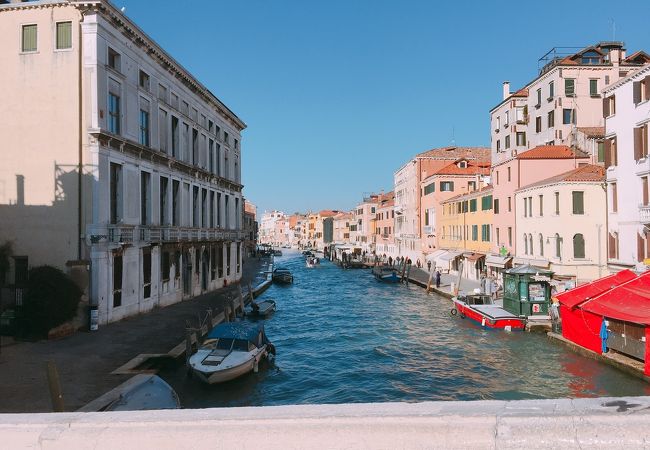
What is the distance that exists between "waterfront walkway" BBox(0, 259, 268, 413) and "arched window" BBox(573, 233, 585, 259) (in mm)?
20417

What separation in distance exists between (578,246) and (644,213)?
596 centimetres

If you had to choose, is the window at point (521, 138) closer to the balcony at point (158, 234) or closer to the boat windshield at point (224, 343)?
the balcony at point (158, 234)

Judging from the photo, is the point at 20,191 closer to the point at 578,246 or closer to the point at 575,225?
the point at 575,225

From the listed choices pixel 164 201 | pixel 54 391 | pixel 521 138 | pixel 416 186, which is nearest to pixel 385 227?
pixel 416 186

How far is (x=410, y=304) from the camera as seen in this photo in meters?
36.7

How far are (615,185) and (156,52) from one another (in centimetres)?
2381

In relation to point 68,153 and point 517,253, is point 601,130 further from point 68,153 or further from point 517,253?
point 68,153

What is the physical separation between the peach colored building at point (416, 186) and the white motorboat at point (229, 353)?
46.4m

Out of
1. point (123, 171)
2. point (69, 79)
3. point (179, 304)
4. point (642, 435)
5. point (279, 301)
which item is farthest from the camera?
point (279, 301)

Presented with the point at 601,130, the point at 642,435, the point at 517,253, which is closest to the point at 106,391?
the point at 642,435

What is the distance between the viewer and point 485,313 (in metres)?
26.6

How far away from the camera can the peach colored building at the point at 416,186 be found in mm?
64375

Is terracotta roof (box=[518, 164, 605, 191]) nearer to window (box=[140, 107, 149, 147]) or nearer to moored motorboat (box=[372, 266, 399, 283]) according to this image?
window (box=[140, 107, 149, 147])

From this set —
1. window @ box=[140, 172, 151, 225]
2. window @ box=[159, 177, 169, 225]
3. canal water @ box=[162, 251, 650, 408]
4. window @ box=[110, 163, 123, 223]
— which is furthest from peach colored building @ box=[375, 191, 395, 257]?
window @ box=[110, 163, 123, 223]
